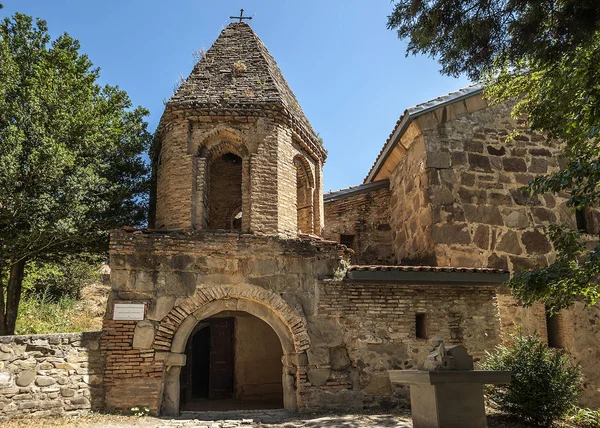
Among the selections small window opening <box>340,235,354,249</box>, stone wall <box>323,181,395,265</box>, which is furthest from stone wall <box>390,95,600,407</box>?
small window opening <box>340,235,354,249</box>

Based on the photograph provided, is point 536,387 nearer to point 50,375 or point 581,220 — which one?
point 581,220

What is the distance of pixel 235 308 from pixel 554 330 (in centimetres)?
682

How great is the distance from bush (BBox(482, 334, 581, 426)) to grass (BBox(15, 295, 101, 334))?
34.5ft

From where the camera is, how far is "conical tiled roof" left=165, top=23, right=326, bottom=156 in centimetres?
1009

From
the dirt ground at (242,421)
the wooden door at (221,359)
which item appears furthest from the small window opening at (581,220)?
the wooden door at (221,359)

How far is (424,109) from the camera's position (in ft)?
37.0

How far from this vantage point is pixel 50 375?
26.2 feet

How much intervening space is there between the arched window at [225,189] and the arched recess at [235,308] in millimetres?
4337

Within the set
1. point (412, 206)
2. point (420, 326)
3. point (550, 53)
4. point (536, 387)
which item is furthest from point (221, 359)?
point (550, 53)

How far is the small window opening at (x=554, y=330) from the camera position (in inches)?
415

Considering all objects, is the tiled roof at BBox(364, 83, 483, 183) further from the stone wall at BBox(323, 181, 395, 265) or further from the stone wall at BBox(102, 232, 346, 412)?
the stone wall at BBox(102, 232, 346, 412)

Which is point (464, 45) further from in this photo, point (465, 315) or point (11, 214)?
point (11, 214)

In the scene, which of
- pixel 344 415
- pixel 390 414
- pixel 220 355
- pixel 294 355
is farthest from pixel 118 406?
pixel 220 355

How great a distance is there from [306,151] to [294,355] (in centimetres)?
467
